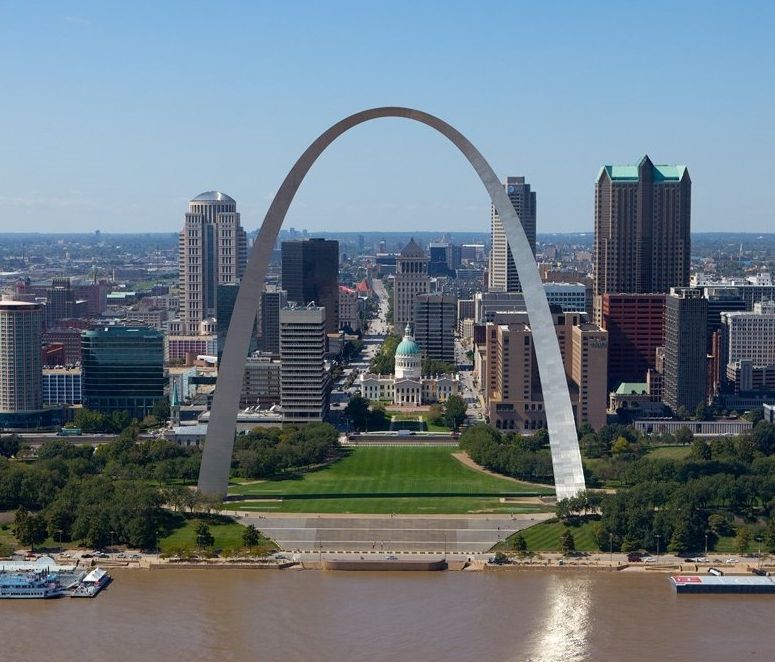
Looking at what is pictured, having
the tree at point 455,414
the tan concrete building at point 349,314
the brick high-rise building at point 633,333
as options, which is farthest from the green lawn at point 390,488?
the tan concrete building at point 349,314

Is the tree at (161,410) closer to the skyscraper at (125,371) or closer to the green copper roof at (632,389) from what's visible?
the skyscraper at (125,371)

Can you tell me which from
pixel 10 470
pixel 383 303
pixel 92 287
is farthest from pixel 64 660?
pixel 383 303

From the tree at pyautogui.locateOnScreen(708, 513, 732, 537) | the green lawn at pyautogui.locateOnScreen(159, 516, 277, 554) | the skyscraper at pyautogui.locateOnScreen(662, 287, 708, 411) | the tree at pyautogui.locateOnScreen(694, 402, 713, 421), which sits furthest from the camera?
the skyscraper at pyautogui.locateOnScreen(662, 287, 708, 411)

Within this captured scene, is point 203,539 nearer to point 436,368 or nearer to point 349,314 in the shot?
point 436,368

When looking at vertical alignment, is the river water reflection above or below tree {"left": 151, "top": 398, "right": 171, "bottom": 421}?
below

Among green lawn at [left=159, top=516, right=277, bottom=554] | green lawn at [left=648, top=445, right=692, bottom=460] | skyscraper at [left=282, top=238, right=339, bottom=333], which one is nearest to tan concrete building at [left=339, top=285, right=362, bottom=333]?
skyscraper at [left=282, top=238, right=339, bottom=333]

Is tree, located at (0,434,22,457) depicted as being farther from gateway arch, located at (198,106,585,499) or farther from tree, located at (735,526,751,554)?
tree, located at (735,526,751,554)
